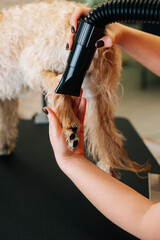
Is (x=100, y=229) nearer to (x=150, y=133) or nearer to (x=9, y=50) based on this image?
(x=9, y=50)

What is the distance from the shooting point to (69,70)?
1.78ft

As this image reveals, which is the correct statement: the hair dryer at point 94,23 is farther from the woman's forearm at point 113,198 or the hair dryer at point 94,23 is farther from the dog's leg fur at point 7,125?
the dog's leg fur at point 7,125

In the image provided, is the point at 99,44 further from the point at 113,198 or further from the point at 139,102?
the point at 139,102

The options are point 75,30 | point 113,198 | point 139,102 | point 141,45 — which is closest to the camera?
point 113,198

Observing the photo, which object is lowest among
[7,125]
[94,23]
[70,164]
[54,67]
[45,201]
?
[45,201]

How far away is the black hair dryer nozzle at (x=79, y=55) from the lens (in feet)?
1.63

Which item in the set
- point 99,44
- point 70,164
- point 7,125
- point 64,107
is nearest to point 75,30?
point 99,44

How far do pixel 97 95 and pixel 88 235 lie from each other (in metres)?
0.41

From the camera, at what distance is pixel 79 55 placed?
52cm

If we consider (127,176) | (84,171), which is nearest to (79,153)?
(84,171)

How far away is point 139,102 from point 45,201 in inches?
65.6

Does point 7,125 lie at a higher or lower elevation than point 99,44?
lower

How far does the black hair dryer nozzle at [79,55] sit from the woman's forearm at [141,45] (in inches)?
6.7

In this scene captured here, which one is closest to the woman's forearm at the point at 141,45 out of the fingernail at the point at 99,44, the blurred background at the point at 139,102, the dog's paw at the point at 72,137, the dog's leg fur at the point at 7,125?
the fingernail at the point at 99,44
